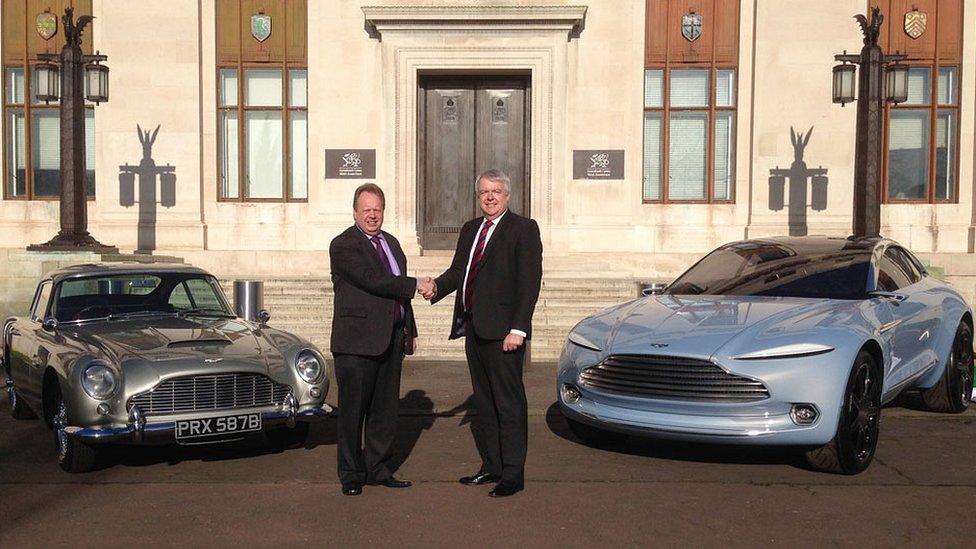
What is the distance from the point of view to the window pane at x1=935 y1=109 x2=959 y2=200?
17734 millimetres

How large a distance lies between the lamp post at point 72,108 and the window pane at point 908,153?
41.7ft

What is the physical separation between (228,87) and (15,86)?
3701 mm

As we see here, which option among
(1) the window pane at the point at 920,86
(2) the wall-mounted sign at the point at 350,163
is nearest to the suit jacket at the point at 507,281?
(2) the wall-mounted sign at the point at 350,163

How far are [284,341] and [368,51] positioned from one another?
10.9 metres

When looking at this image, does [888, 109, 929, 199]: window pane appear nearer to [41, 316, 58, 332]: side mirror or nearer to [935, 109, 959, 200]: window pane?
[935, 109, 959, 200]: window pane

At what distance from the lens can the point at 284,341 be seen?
779 centimetres

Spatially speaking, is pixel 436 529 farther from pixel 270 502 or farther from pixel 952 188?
pixel 952 188

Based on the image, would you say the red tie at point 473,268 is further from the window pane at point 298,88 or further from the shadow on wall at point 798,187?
the window pane at point 298,88

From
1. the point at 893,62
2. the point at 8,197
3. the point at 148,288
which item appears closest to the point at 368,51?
the point at 8,197

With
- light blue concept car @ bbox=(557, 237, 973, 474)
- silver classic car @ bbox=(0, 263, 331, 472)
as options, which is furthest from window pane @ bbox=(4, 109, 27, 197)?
light blue concept car @ bbox=(557, 237, 973, 474)

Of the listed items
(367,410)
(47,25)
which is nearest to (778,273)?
(367,410)

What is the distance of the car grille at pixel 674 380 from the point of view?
6699 millimetres

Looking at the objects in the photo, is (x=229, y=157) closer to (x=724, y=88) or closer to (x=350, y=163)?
(x=350, y=163)

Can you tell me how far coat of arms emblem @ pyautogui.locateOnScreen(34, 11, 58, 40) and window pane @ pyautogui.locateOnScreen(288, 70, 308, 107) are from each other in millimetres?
4064
